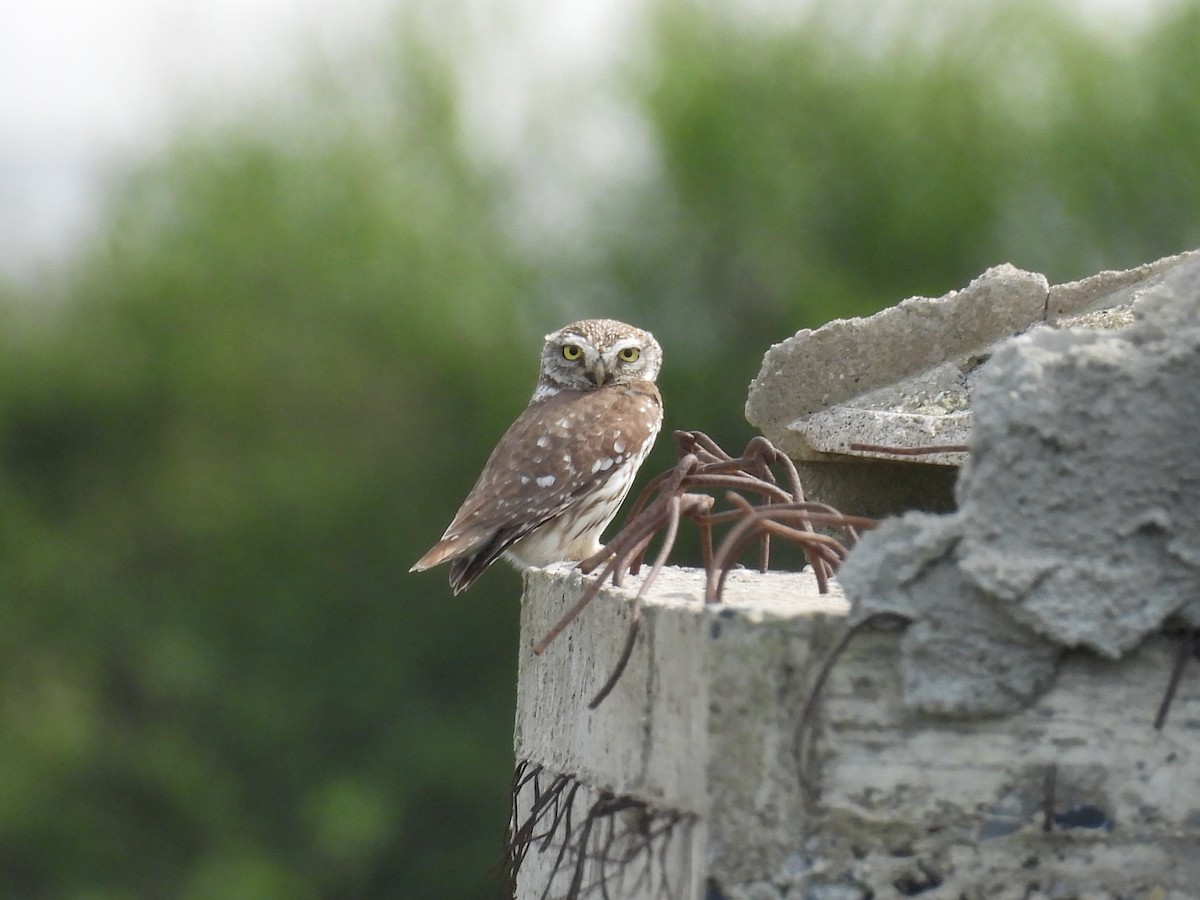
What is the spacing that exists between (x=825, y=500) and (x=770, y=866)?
1.89 metres

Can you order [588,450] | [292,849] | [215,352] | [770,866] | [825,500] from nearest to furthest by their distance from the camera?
[770,866] < [825,500] < [588,450] < [292,849] < [215,352]

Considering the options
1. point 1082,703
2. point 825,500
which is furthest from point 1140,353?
point 825,500

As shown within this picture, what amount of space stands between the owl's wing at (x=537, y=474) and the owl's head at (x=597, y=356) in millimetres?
584

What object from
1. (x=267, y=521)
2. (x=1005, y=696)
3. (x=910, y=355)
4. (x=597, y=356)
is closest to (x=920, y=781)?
(x=1005, y=696)

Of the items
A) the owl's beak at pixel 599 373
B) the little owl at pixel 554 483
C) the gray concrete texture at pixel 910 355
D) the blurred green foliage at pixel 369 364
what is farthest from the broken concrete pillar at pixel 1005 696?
the blurred green foliage at pixel 369 364

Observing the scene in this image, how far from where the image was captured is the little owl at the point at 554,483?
595cm

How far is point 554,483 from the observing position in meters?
6.03

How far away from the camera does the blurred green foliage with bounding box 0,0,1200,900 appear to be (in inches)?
808

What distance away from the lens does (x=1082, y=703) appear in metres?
2.62

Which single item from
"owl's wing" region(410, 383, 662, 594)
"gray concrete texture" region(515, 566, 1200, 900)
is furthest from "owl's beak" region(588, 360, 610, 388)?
"gray concrete texture" region(515, 566, 1200, 900)

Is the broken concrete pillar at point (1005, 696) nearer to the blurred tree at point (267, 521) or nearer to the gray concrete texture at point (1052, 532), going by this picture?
the gray concrete texture at point (1052, 532)

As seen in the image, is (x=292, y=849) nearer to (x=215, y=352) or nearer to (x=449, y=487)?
(x=449, y=487)

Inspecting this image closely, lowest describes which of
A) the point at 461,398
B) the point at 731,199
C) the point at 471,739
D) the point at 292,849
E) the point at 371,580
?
the point at 292,849

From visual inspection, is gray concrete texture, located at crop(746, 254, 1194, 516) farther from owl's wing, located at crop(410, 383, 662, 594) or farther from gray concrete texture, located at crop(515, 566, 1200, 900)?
owl's wing, located at crop(410, 383, 662, 594)
